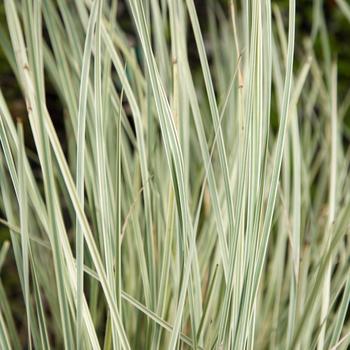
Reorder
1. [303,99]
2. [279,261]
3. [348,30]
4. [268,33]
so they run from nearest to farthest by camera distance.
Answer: [268,33], [279,261], [303,99], [348,30]

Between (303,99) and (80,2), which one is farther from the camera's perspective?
(303,99)

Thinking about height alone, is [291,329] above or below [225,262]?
below

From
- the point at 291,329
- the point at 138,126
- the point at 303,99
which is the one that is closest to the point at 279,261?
the point at 291,329

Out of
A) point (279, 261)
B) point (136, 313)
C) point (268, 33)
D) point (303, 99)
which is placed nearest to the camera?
point (268, 33)

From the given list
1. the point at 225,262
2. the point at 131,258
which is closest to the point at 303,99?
the point at 131,258

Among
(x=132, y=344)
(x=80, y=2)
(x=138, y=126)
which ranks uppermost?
(x=80, y=2)

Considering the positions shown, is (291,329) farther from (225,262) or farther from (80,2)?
(80,2)

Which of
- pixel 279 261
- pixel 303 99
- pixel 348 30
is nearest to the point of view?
pixel 279 261

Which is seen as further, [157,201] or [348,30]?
[348,30]

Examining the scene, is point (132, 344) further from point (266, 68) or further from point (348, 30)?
point (348, 30)
